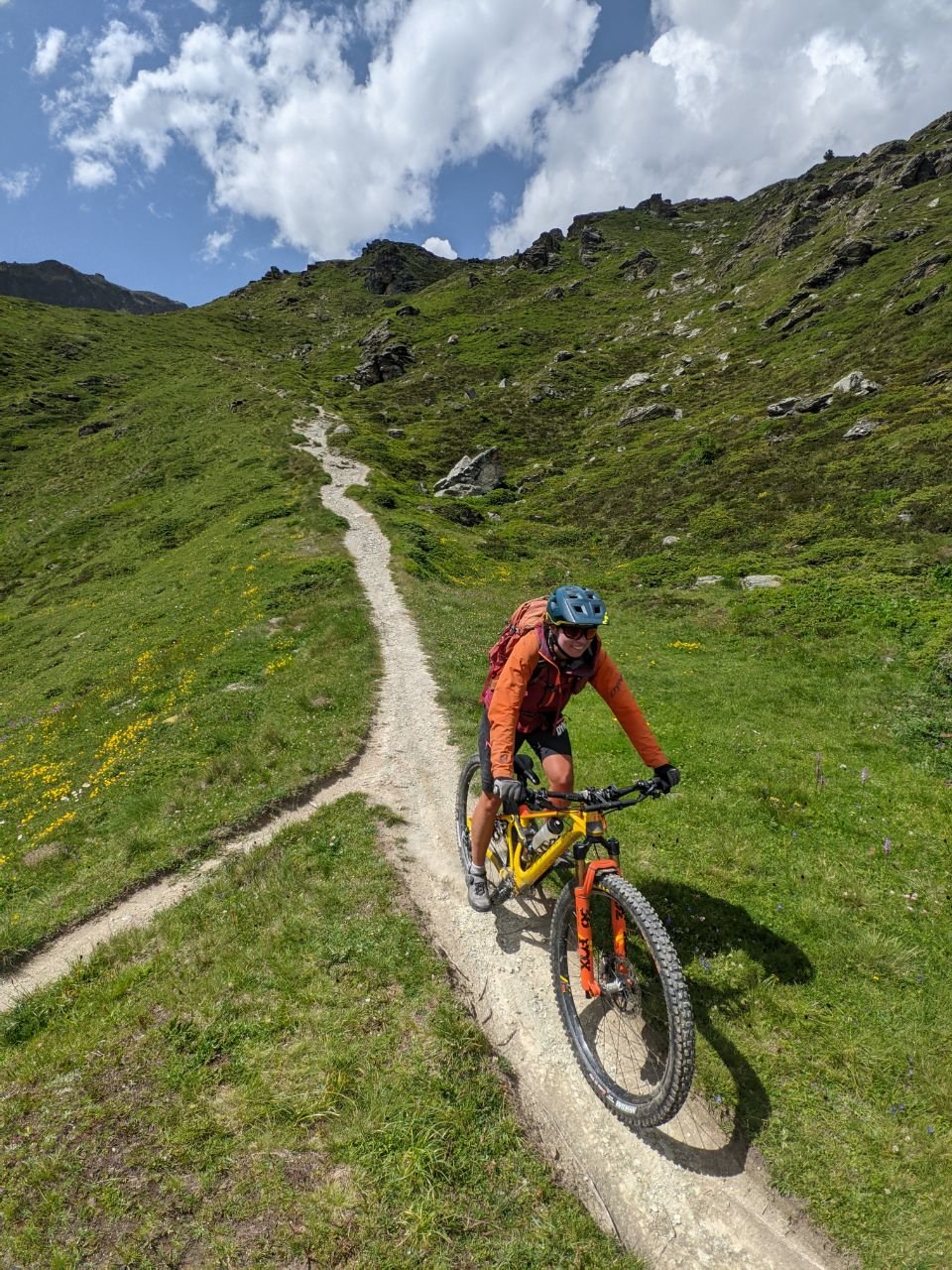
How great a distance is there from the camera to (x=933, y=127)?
142 metres

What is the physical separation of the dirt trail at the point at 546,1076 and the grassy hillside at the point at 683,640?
458mm

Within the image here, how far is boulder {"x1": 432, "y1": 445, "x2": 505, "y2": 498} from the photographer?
64.3 m

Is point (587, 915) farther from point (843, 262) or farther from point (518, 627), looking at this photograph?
point (843, 262)

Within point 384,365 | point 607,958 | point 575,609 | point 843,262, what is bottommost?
point 607,958

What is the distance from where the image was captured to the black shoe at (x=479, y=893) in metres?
8.77

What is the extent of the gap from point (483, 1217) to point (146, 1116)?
3.62 metres

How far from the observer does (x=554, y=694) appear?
740 centimetres

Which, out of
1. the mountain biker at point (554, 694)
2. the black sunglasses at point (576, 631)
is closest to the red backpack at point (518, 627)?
the mountain biker at point (554, 694)

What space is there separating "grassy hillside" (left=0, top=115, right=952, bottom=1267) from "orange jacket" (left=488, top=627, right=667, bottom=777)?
3.18m

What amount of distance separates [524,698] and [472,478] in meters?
61.2

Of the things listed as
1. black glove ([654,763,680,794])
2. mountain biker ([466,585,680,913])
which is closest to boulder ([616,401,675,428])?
mountain biker ([466,585,680,913])

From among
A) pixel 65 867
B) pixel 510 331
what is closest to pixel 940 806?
pixel 65 867

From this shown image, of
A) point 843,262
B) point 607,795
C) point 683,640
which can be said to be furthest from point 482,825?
point 843,262

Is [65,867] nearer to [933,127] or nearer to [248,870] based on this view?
[248,870]
